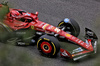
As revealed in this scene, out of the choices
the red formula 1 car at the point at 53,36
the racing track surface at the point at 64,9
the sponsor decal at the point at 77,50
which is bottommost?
the sponsor decal at the point at 77,50

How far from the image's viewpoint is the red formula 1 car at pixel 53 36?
4664 millimetres

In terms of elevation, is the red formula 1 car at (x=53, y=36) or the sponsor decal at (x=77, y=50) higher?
the red formula 1 car at (x=53, y=36)

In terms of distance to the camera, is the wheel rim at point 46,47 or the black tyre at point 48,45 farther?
the wheel rim at point 46,47

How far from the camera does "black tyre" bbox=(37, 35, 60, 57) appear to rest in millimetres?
4617

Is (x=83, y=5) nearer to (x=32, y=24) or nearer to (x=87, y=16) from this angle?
(x=87, y=16)

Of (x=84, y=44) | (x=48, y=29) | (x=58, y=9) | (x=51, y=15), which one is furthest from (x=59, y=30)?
(x=58, y=9)

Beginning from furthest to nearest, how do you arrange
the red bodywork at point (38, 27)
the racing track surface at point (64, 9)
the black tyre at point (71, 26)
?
the racing track surface at point (64, 9) < the black tyre at point (71, 26) < the red bodywork at point (38, 27)

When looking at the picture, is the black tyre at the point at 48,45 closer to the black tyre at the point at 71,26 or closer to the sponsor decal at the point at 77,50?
the sponsor decal at the point at 77,50

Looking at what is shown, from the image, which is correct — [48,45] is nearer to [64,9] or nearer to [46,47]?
[46,47]

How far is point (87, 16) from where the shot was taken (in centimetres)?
805

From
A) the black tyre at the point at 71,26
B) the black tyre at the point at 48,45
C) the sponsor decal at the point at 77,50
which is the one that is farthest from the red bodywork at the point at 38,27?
the black tyre at the point at 48,45

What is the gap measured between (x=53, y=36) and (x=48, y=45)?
325mm

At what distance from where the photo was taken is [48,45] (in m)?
4.79

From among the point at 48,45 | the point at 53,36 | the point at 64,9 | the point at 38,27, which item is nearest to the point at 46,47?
the point at 48,45
